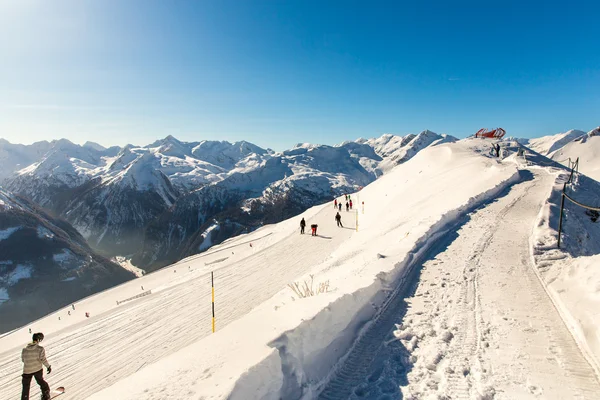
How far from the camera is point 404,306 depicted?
823 centimetres

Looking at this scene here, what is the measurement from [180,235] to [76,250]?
95253mm

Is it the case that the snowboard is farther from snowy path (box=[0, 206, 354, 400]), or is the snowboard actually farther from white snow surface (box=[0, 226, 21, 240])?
white snow surface (box=[0, 226, 21, 240])

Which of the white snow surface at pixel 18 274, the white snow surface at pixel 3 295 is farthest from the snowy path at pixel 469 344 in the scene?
the white snow surface at pixel 18 274

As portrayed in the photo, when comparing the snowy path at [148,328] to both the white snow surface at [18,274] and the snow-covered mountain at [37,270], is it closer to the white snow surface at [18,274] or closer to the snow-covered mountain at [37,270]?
the snow-covered mountain at [37,270]

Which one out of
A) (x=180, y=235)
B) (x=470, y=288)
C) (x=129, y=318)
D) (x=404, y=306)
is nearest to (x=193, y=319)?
(x=129, y=318)

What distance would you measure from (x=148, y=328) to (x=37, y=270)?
103 meters

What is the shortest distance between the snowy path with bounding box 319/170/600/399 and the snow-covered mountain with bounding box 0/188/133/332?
98113 mm

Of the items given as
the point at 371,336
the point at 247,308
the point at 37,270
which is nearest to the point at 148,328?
the point at 247,308

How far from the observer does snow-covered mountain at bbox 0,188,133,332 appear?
7738 centimetres

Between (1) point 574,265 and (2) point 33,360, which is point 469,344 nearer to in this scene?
(1) point 574,265

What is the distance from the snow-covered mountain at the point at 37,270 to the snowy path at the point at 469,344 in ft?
322

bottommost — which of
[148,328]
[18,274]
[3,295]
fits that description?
[3,295]

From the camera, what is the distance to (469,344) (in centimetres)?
616

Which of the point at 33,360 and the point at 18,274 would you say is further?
the point at 18,274
